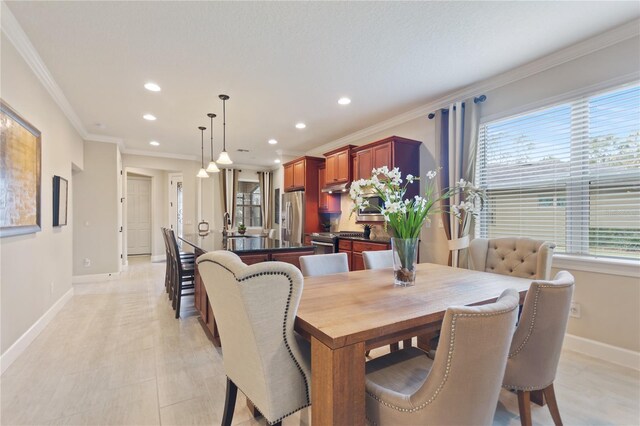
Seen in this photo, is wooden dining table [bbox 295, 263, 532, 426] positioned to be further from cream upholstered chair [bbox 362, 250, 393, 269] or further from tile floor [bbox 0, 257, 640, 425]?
tile floor [bbox 0, 257, 640, 425]

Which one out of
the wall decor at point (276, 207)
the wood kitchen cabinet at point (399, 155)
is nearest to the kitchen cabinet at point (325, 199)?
the wood kitchen cabinet at point (399, 155)

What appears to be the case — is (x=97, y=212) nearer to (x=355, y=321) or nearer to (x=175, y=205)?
(x=175, y=205)

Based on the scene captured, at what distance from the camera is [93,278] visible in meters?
5.30

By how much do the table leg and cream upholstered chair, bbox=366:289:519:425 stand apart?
14 centimetres

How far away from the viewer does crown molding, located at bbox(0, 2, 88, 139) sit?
2.16 metres

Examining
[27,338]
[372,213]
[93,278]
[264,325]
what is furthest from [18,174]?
[372,213]

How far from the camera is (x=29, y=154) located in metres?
2.68

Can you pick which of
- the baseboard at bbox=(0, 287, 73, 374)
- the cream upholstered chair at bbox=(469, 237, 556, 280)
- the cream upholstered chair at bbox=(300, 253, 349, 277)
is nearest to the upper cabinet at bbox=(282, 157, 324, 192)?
the cream upholstered chair at bbox=(300, 253, 349, 277)

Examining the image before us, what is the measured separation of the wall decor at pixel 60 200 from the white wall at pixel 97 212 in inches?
48.8

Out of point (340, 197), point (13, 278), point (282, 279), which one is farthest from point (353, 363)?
point (340, 197)

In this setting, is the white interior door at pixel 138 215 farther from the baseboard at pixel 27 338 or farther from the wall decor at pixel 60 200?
the baseboard at pixel 27 338

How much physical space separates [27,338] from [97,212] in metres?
3.25

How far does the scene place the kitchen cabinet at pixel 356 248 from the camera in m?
4.07

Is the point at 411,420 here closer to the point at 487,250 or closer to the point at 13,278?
the point at 487,250
